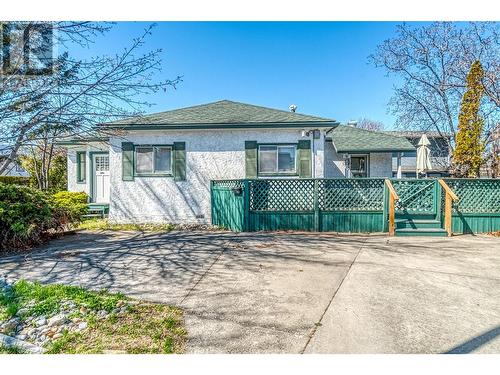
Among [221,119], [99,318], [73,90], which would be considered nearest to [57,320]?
[99,318]

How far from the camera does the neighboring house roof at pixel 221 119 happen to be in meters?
9.22

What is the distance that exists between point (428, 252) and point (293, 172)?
4.83 m

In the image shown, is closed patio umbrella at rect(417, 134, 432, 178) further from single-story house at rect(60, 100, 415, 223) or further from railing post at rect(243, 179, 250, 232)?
railing post at rect(243, 179, 250, 232)

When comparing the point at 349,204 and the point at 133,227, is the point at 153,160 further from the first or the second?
the point at 349,204

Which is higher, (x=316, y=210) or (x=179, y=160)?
(x=179, y=160)

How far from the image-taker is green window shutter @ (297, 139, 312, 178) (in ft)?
30.8

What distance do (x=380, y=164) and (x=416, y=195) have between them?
4909mm

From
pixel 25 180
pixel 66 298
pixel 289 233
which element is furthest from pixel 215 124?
pixel 25 180

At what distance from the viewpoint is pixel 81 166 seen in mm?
12602

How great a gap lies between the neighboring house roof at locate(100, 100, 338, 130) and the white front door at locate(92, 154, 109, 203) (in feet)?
12.3

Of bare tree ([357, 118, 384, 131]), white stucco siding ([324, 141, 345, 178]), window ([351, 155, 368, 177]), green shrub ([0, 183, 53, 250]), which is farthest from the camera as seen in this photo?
bare tree ([357, 118, 384, 131])

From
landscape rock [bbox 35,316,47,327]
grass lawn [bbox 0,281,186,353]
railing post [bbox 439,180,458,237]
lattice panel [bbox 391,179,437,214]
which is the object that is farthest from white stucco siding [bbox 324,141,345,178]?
A: landscape rock [bbox 35,316,47,327]

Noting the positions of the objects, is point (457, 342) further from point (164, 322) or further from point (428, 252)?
point (428, 252)

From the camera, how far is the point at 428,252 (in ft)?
18.4
